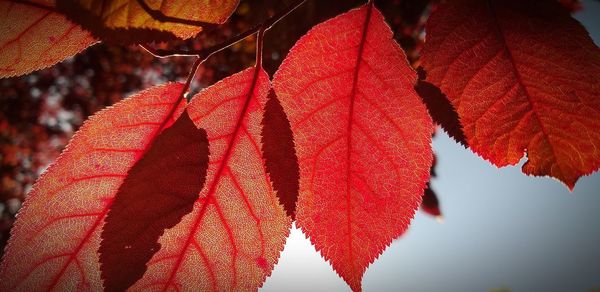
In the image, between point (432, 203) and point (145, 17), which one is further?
point (432, 203)

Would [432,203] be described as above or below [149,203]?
above

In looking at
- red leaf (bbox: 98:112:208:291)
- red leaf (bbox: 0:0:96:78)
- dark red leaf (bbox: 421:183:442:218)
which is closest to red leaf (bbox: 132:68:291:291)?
red leaf (bbox: 98:112:208:291)

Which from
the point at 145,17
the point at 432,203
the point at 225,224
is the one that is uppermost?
the point at 432,203

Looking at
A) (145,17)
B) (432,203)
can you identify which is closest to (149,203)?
(145,17)

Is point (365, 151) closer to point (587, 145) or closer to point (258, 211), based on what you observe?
point (258, 211)

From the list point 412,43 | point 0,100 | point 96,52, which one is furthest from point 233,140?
point 0,100

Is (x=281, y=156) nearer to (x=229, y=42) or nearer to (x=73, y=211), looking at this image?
(x=229, y=42)
